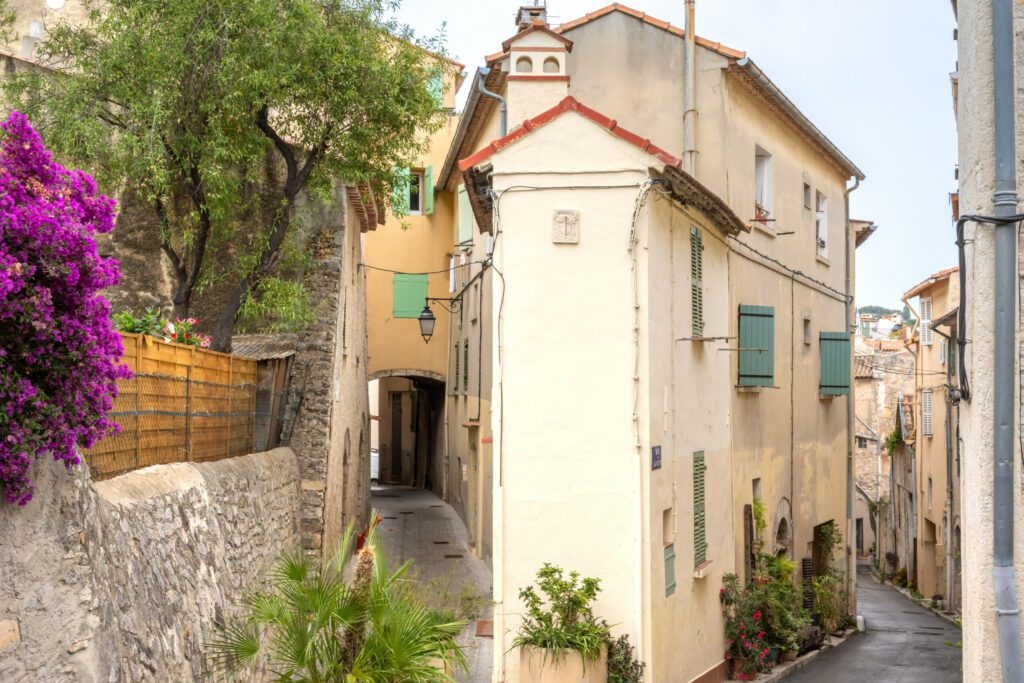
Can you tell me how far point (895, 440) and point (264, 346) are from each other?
27.4 metres

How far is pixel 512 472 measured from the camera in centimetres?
1188

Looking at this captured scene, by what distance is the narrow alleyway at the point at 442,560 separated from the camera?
13.9m

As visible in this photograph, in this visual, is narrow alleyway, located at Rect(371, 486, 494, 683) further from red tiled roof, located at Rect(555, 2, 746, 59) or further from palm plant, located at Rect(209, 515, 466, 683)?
red tiled roof, located at Rect(555, 2, 746, 59)

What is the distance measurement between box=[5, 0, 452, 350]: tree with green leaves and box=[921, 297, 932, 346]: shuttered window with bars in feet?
69.9

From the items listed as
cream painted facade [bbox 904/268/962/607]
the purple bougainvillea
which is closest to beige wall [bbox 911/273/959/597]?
cream painted facade [bbox 904/268/962/607]

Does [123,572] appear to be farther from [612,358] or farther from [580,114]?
[580,114]

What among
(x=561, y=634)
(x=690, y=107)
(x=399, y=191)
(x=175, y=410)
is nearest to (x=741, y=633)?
(x=561, y=634)

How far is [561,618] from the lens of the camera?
36.9 feet

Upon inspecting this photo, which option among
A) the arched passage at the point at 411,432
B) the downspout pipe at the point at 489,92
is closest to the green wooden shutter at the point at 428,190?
the arched passage at the point at 411,432

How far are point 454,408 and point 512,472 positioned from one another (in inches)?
543

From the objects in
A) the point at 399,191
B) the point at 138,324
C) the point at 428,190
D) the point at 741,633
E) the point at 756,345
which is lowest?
the point at 741,633

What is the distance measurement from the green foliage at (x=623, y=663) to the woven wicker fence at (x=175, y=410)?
4614 millimetres

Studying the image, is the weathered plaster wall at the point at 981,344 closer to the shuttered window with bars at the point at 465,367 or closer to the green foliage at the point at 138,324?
the green foliage at the point at 138,324

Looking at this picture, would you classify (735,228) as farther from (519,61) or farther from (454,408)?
(454,408)
